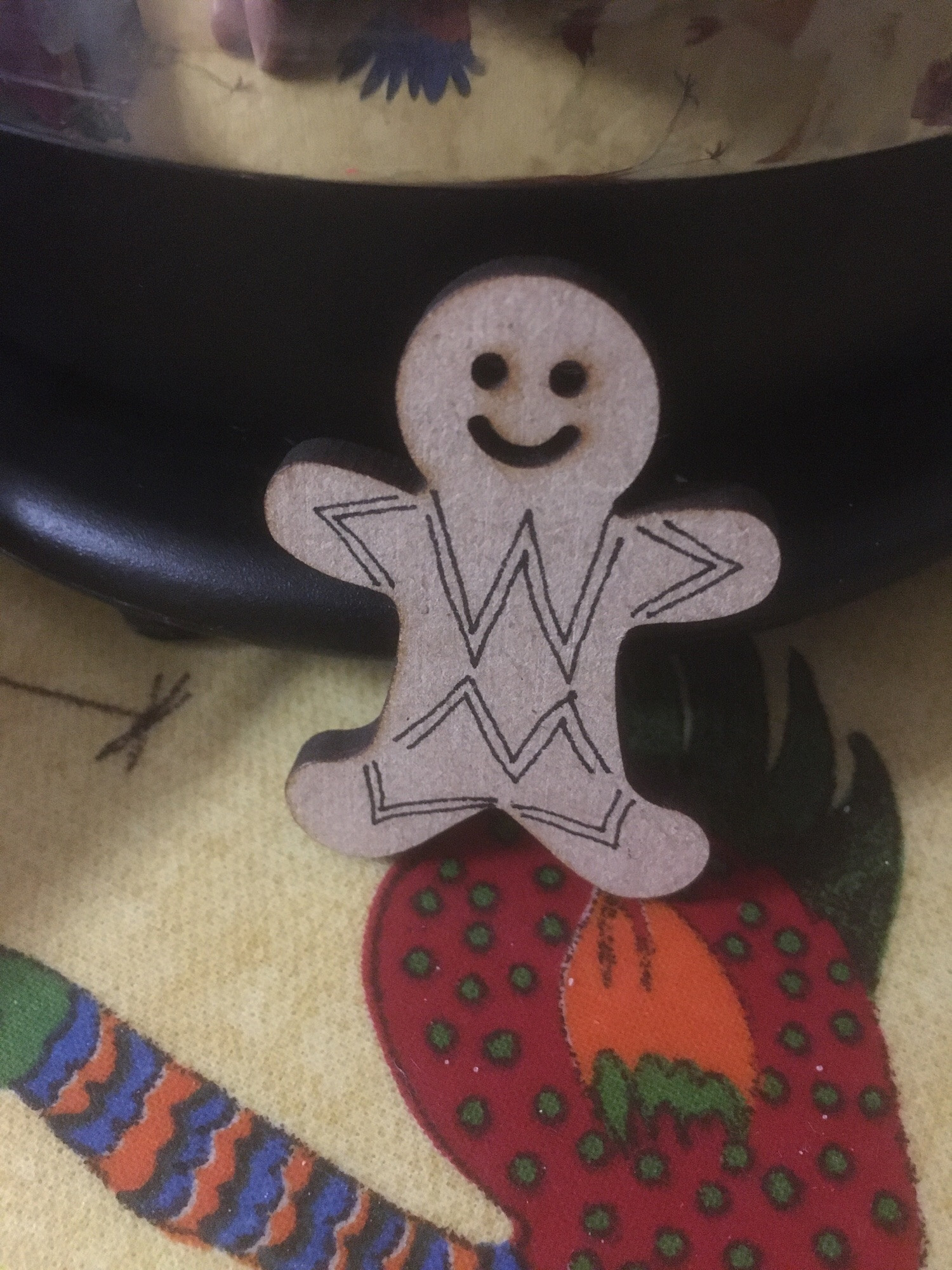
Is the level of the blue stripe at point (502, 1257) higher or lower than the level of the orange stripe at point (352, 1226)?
higher

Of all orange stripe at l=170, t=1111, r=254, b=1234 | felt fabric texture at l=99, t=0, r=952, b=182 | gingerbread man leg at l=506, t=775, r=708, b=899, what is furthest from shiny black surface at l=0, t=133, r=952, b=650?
orange stripe at l=170, t=1111, r=254, b=1234

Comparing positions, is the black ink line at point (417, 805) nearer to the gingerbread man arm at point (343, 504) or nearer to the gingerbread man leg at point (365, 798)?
the gingerbread man leg at point (365, 798)

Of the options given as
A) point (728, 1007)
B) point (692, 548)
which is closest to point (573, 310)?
point (692, 548)

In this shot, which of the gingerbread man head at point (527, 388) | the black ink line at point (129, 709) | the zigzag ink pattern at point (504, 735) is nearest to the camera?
the gingerbread man head at point (527, 388)

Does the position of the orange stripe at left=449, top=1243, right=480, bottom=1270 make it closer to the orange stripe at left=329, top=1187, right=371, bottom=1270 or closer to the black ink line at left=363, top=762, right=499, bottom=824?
the orange stripe at left=329, top=1187, right=371, bottom=1270

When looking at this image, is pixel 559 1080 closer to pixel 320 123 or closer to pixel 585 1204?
pixel 585 1204

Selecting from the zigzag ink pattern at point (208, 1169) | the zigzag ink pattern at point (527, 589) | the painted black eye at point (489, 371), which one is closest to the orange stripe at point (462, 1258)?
the zigzag ink pattern at point (208, 1169)

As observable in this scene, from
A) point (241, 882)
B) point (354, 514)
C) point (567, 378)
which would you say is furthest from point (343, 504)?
point (241, 882)
